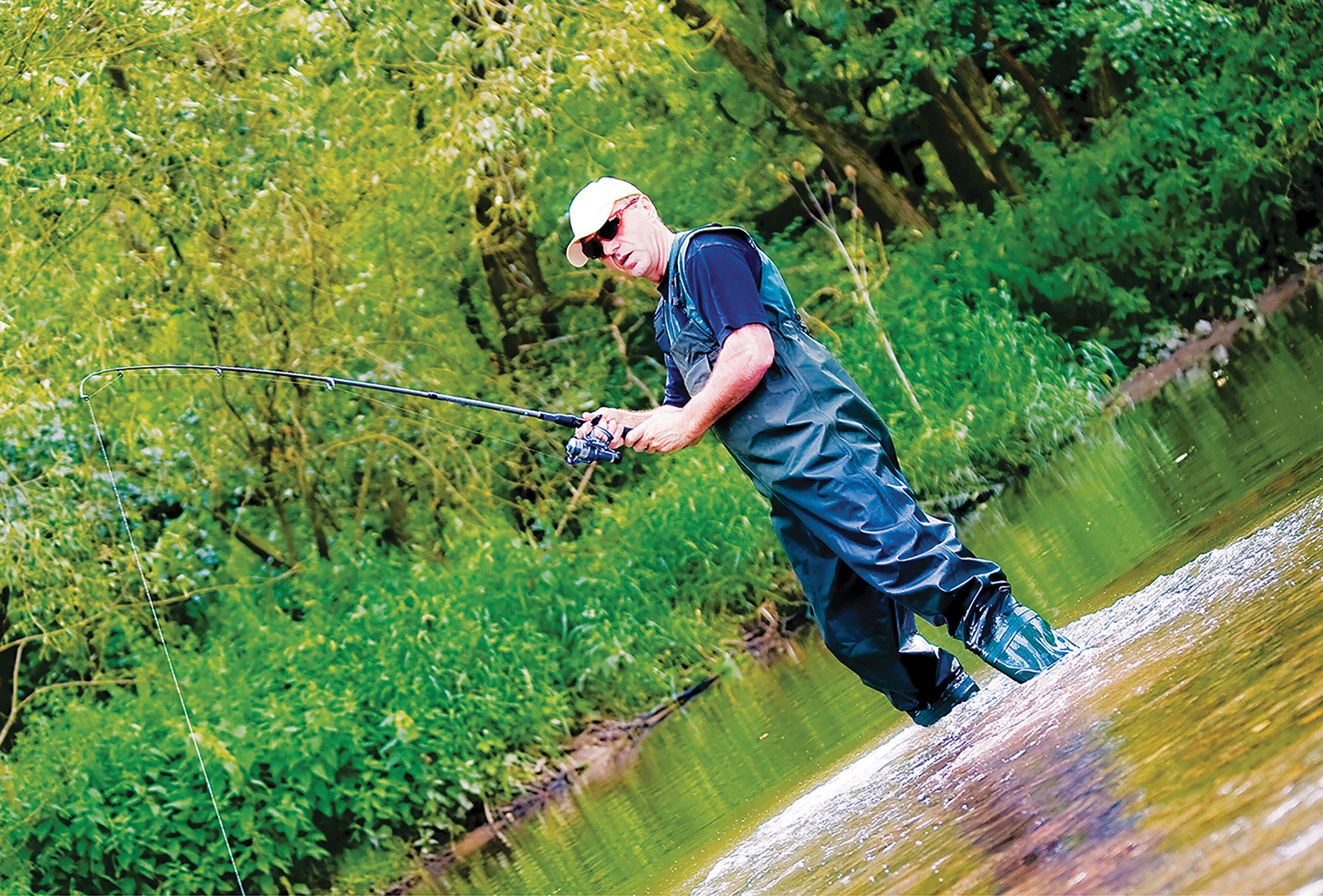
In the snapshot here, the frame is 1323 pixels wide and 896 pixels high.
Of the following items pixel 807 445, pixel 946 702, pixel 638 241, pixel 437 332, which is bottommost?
pixel 946 702

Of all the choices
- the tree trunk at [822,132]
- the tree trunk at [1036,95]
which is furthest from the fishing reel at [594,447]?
the tree trunk at [1036,95]

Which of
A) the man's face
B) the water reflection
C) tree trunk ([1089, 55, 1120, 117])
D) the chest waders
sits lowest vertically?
the water reflection

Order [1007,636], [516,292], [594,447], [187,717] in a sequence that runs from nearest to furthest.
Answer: [1007,636], [594,447], [187,717], [516,292]

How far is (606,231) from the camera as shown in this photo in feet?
10.9

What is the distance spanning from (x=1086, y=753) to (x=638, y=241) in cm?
167

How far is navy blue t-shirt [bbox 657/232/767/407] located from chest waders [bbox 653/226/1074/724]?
0.11 ft

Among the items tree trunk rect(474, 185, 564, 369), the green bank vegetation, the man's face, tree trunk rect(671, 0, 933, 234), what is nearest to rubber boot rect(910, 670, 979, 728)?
the man's face

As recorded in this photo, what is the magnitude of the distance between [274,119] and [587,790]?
511 centimetres

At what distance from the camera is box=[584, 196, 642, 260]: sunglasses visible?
3.31m

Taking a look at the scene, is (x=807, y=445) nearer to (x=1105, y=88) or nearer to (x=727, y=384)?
(x=727, y=384)

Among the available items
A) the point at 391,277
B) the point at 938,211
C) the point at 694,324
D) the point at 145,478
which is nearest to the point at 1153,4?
the point at 938,211

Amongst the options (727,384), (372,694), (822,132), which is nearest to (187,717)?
(372,694)

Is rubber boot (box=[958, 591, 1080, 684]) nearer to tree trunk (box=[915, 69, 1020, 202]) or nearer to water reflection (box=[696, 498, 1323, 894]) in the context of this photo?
water reflection (box=[696, 498, 1323, 894])

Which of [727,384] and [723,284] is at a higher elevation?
[723,284]
